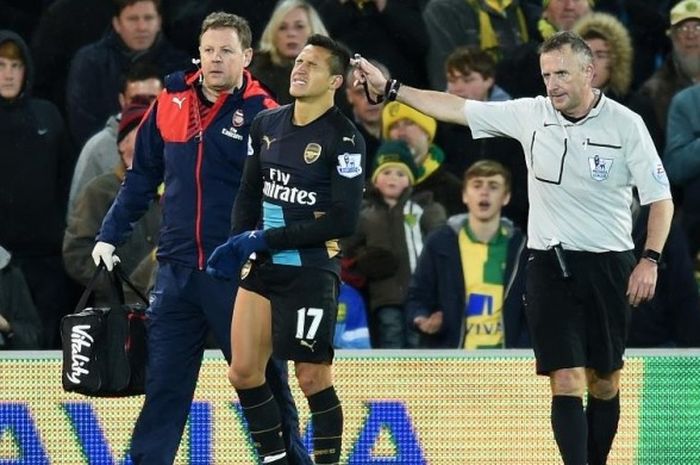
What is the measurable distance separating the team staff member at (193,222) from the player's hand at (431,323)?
194 cm

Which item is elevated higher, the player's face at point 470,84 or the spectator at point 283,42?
the spectator at point 283,42

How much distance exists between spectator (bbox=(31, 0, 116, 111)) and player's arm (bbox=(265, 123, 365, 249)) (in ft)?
14.7

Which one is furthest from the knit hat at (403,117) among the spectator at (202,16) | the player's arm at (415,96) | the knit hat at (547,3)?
the player's arm at (415,96)

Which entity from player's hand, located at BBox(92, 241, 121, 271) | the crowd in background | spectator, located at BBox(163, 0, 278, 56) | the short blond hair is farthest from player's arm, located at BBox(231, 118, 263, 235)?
spectator, located at BBox(163, 0, 278, 56)

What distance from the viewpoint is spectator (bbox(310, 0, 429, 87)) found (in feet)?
41.0

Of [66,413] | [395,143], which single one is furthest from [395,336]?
[66,413]

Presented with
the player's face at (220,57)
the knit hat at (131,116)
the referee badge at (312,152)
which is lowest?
the referee badge at (312,152)

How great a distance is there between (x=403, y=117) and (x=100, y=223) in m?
2.03

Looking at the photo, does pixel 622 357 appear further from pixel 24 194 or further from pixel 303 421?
pixel 24 194

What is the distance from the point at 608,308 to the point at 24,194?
4199mm

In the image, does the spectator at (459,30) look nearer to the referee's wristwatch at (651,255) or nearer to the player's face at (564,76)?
the player's face at (564,76)

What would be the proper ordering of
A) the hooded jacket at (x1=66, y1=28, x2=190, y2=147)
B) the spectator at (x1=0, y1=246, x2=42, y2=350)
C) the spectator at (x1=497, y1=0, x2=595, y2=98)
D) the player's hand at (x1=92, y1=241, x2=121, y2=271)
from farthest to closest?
the spectator at (x1=497, y1=0, x2=595, y2=98), the hooded jacket at (x1=66, y1=28, x2=190, y2=147), the spectator at (x1=0, y1=246, x2=42, y2=350), the player's hand at (x1=92, y1=241, x2=121, y2=271)

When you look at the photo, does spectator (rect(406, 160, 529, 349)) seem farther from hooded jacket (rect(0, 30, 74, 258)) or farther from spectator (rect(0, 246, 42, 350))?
hooded jacket (rect(0, 30, 74, 258))

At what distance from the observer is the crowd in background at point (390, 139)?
1102cm
